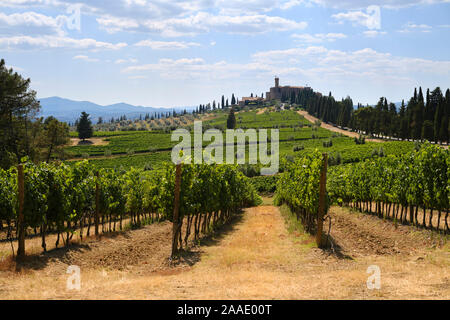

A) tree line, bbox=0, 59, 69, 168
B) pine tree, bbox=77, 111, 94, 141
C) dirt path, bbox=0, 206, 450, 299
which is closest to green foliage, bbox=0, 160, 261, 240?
dirt path, bbox=0, 206, 450, 299

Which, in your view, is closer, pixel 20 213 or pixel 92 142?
pixel 20 213

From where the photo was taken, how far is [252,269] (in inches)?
481

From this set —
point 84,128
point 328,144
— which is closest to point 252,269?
point 328,144

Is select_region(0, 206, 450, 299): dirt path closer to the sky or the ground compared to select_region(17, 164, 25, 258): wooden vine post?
closer to the ground

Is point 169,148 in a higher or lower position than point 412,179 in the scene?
higher

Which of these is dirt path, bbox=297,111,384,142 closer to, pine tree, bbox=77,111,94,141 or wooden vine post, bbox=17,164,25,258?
pine tree, bbox=77,111,94,141

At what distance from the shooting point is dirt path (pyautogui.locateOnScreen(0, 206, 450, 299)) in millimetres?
8680

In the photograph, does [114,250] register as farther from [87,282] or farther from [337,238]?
[337,238]

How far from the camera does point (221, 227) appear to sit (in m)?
25.7

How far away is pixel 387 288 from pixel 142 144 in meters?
93.0

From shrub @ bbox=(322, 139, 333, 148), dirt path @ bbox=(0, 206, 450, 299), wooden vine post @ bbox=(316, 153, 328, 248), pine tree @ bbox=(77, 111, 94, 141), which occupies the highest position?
pine tree @ bbox=(77, 111, 94, 141)

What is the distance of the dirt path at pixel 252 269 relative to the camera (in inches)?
342

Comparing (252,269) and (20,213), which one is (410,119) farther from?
(20,213)
